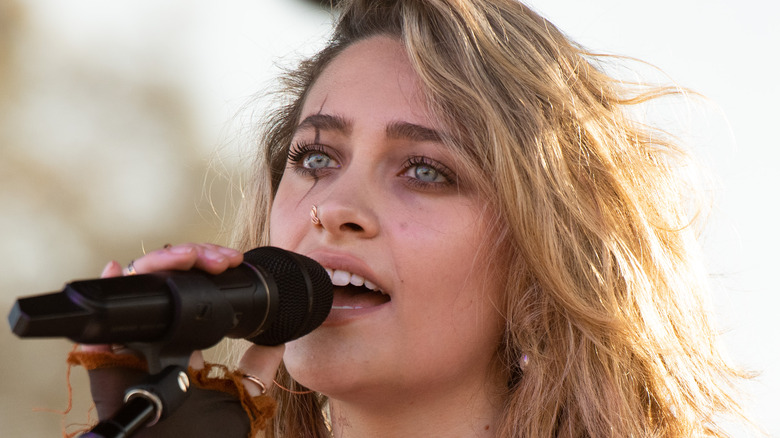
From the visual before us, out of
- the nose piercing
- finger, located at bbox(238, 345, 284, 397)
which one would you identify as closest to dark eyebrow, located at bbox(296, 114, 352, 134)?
the nose piercing

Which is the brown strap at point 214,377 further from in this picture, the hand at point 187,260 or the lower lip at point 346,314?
the lower lip at point 346,314

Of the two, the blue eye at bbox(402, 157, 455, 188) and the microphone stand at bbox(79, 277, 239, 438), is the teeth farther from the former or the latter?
the microphone stand at bbox(79, 277, 239, 438)

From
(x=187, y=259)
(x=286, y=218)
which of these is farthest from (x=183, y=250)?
(x=286, y=218)

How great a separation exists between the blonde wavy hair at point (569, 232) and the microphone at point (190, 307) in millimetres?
677

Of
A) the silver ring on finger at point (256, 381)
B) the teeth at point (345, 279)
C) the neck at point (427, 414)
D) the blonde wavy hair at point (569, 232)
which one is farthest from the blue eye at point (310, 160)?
the silver ring on finger at point (256, 381)

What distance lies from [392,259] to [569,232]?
1.75 ft

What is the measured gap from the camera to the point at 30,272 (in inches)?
285

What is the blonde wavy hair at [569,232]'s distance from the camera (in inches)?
94.7

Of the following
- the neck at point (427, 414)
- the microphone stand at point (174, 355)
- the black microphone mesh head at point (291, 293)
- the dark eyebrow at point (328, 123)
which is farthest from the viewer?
the dark eyebrow at point (328, 123)

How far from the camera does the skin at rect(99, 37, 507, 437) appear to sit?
216cm

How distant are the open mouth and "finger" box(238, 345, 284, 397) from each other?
0.27 metres

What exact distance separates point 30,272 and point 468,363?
5.69m

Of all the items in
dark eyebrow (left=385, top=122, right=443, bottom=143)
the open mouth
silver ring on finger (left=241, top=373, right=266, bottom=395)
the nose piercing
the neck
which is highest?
dark eyebrow (left=385, top=122, right=443, bottom=143)

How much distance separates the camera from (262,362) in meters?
1.92
